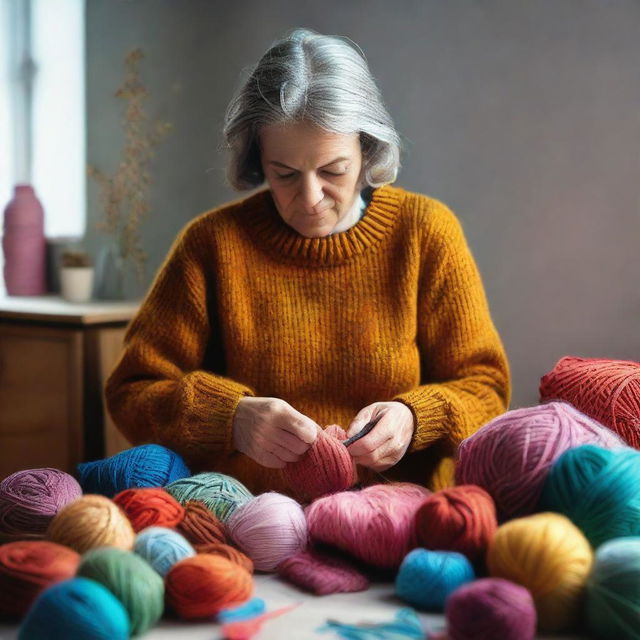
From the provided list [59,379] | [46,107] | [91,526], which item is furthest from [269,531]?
[46,107]

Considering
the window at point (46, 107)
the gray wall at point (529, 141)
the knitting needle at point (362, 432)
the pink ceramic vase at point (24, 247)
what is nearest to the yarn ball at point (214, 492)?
the knitting needle at point (362, 432)

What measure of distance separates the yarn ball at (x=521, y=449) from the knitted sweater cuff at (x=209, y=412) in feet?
1.21

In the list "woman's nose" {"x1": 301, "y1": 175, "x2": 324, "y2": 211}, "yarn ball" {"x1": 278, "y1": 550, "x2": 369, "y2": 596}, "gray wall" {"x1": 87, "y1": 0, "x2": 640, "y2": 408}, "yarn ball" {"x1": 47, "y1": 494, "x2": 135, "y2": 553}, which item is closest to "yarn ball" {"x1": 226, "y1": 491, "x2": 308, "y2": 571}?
"yarn ball" {"x1": 278, "y1": 550, "x2": 369, "y2": 596}

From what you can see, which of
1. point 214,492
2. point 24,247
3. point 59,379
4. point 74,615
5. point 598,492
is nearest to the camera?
point 74,615

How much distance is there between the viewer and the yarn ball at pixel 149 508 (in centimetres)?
91

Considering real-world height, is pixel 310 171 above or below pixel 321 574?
above

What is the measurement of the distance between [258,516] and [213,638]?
0.59 ft

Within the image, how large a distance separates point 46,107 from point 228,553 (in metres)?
2.50

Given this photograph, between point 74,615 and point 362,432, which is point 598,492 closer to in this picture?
point 362,432

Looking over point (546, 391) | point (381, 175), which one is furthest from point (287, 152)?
point (546, 391)

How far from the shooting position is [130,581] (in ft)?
2.46

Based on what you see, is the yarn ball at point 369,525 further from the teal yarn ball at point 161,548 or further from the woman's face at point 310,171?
the woman's face at point 310,171

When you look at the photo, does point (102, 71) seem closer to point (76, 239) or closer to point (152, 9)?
point (152, 9)

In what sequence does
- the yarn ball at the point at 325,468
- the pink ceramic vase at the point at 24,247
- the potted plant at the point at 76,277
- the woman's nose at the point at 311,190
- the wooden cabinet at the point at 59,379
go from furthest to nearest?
the pink ceramic vase at the point at 24,247 < the potted plant at the point at 76,277 < the wooden cabinet at the point at 59,379 < the woman's nose at the point at 311,190 < the yarn ball at the point at 325,468
